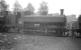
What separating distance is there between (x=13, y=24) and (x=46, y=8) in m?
36.1

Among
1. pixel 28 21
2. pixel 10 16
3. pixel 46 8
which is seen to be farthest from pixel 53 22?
pixel 46 8

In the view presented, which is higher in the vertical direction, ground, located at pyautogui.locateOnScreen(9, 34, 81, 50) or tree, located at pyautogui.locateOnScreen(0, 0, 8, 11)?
tree, located at pyautogui.locateOnScreen(0, 0, 8, 11)

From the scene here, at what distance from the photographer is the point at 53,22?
2017 centimetres

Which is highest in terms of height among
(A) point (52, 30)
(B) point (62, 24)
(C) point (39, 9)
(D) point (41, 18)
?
(C) point (39, 9)

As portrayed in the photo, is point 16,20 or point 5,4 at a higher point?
point 5,4

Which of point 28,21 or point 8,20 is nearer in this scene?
point 28,21

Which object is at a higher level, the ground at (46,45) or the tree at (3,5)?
the tree at (3,5)

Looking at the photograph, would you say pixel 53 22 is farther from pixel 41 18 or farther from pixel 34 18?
pixel 34 18

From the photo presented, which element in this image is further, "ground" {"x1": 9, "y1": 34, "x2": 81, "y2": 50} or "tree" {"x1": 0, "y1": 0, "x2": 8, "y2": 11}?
"tree" {"x1": 0, "y1": 0, "x2": 8, "y2": 11}

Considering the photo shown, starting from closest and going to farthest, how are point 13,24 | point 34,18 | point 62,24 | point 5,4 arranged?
point 62,24, point 34,18, point 13,24, point 5,4

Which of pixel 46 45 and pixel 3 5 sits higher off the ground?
pixel 3 5

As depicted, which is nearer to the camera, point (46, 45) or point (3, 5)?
point (46, 45)

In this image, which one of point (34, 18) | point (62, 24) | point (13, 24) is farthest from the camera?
point (13, 24)

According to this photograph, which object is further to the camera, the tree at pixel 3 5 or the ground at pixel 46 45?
the tree at pixel 3 5
